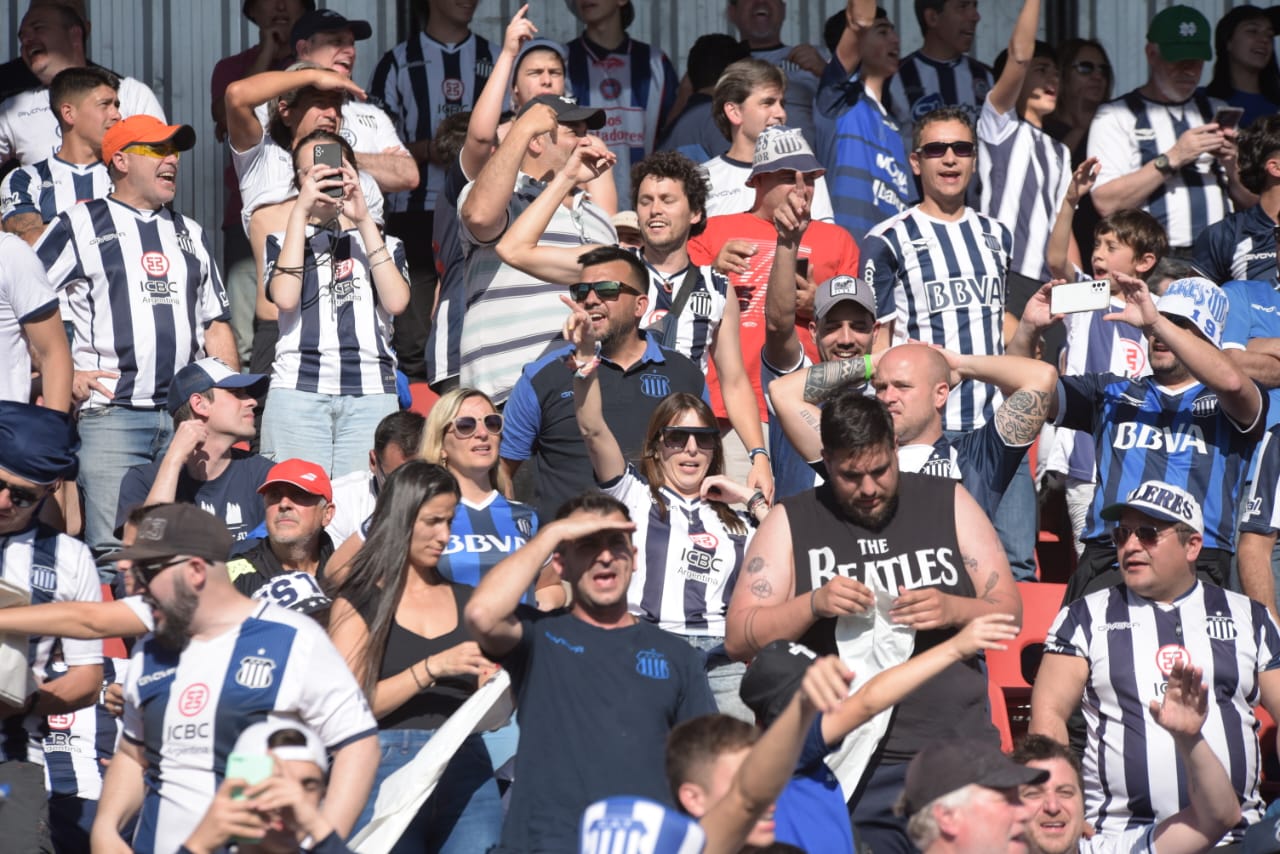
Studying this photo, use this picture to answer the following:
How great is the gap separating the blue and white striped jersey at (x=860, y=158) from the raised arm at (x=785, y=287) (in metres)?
2.01

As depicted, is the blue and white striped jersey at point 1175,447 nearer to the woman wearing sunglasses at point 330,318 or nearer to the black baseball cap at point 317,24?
the woman wearing sunglasses at point 330,318

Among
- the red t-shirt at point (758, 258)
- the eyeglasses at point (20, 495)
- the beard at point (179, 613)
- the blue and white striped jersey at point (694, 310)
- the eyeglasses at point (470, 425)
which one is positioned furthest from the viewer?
the red t-shirt at point (758, 258)

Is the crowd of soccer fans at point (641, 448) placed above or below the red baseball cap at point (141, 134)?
below

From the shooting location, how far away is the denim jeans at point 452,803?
6172mm

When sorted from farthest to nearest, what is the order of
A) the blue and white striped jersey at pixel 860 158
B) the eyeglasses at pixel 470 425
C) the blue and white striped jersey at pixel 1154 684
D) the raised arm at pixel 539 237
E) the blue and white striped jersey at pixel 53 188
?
1. the blue and white striped jersey at pixel 860 158
2. the blue and white striped jersey at pixel 53 188
3. the raised arm at pixel 539 237
4. the eyeglasses at pixel 470 425
5. the blue and white striped jersey at pixel 1154 684

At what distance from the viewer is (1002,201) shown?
10.5m

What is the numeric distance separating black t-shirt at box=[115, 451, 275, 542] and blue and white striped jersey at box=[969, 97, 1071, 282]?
4376 millimetres

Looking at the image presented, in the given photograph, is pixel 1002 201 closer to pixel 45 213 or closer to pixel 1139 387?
pixel 1139 387

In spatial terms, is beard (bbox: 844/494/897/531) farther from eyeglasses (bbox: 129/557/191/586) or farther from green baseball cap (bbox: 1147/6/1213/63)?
green baseball cap (bbox: 1147/6/1213/63)

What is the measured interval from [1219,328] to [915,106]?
138 inches

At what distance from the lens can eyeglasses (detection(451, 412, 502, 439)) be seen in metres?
7.42

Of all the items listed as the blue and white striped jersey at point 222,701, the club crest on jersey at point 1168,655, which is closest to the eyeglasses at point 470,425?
the blue and white striped jersey at point 222,701

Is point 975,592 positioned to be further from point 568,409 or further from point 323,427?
point 323,427

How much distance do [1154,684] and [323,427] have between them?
3.76 metres
